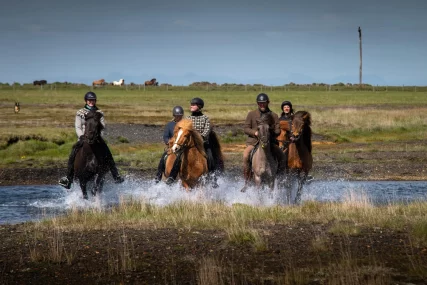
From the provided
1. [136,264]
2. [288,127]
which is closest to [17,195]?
[288,127]

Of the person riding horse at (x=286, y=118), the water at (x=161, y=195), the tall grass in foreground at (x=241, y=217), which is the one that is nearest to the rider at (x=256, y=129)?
the person riding horse at (x=286, y=118)

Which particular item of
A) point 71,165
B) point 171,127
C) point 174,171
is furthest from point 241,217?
point 71,165

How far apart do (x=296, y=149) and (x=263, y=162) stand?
4.93 feet

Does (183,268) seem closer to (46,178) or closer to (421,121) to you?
(46,178)

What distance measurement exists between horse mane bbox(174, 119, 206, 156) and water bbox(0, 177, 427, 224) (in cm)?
95

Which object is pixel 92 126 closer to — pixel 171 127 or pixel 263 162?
Answer: pixel 171 127

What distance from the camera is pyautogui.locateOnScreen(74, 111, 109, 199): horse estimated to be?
17.0m

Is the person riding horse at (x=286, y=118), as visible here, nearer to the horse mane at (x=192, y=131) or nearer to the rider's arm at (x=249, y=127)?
the rider's arm at (x=249, y=127)

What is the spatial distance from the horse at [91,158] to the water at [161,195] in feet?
1.51

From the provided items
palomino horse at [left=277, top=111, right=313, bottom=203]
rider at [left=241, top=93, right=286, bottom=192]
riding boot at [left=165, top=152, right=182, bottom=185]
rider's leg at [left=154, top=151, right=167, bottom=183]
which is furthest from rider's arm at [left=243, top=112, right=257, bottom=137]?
rider's leg at [left=154, top=151, right=167, bottom=183]

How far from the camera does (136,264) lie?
431 inches

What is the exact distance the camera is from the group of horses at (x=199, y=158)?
1678 cm

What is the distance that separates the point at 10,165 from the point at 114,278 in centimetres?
1908

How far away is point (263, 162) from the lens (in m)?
16.6
